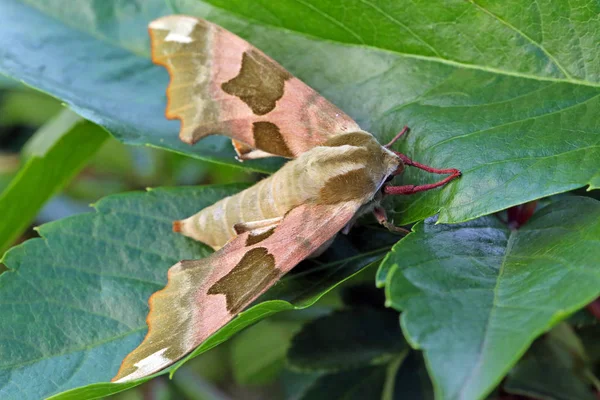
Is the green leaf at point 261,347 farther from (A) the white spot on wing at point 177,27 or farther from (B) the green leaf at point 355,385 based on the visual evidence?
(A) the white spot on wing at point 177,27

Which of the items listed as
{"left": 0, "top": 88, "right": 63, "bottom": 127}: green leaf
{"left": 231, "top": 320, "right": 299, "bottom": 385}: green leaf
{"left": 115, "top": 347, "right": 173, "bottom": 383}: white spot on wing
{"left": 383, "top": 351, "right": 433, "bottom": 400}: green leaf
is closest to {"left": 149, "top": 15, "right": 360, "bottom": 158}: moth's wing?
{"left": 115, "top": 347, "right": 173, "bottom": 383}: white spot on wing

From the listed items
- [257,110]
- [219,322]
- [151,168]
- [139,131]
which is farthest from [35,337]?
[151,168]

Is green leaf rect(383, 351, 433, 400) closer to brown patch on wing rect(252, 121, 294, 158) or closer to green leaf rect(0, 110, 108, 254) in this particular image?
brown patch on wing rect(252, 121, 294, 158)

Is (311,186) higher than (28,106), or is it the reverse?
(311,186)

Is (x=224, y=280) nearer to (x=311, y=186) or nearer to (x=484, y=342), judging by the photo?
(x=311, y=186)

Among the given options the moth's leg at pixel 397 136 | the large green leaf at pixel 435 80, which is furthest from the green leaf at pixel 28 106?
the moth's leg at pixel 397 136

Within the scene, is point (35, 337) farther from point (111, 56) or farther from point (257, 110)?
point (111, 56)

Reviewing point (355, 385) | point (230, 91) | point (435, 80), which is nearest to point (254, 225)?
point (230, 91)
